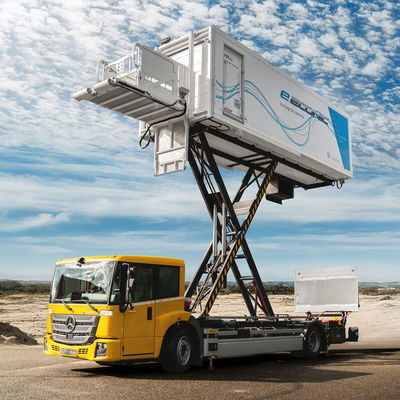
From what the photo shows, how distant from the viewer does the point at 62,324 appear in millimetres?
10859

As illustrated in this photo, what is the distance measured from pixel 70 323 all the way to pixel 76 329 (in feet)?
0.71

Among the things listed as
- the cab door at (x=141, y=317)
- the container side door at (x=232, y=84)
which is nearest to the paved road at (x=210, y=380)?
the cab door at (x=141, y=317)

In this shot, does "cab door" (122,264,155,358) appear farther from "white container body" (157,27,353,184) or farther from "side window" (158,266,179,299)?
"white container body" (157,27,353,184)

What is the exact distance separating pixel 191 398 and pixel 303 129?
11.6 metres

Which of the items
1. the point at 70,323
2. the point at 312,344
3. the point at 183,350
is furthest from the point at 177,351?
the point at 312,344

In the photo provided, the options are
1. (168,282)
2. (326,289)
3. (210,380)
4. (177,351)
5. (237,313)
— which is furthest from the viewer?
(237,313)

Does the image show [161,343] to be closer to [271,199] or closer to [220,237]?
[220,237]

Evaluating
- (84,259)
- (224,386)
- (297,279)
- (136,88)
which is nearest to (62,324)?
(84,259)

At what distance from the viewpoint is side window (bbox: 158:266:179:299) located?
36.4 ft

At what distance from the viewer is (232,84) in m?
14.7

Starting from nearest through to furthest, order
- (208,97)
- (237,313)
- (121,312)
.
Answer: (121,312) < (208,97) < (237,313)

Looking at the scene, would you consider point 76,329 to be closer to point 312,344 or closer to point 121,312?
point 121,312

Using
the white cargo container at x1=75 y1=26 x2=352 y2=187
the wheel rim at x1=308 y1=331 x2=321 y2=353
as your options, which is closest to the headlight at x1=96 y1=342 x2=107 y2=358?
the white cargo container at x1=75 y1=26 x2=352 y2=187

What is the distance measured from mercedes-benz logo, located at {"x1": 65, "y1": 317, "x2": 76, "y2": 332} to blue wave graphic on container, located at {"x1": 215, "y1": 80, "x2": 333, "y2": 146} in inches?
266
